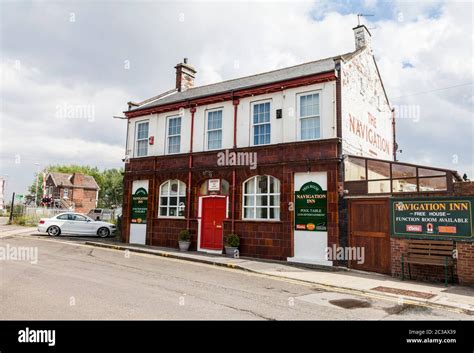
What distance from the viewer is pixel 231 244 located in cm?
1466

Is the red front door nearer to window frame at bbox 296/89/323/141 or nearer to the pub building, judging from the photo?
the pub building

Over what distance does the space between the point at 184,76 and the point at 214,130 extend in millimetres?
8252

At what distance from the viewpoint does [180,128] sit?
17.9 metres

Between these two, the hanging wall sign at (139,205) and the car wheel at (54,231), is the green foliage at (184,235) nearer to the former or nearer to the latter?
the hanging wall sign at (139,205)

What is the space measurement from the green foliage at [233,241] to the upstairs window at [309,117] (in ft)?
16.2

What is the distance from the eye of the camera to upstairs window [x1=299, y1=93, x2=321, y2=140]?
14.0 m

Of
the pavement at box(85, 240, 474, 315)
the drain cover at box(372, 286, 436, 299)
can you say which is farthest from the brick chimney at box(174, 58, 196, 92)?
the drain cover at box(372, 286, 436, 299)

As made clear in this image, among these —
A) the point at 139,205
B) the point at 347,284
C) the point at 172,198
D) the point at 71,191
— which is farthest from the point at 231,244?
the point at 71,191

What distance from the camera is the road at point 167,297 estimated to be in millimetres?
6402

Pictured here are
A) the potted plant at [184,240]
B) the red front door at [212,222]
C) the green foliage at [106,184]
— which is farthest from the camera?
the green foliage at [106,184]

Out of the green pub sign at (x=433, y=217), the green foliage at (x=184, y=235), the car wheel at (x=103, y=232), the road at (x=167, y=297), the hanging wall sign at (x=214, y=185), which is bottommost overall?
the road at (x=167, y=297)

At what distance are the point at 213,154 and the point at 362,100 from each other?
7224mm

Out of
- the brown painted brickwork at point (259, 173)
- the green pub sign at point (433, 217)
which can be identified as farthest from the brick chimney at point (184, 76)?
the green pub sign at point (433, 217)
